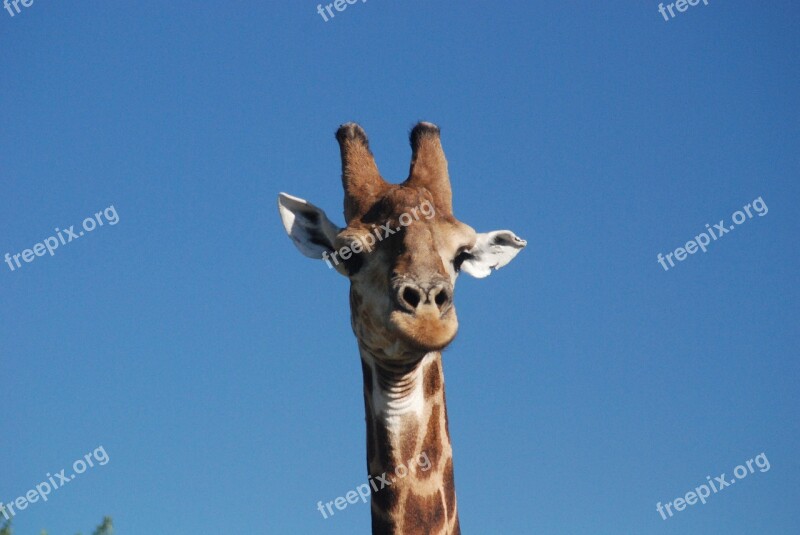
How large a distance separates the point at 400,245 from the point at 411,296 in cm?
48

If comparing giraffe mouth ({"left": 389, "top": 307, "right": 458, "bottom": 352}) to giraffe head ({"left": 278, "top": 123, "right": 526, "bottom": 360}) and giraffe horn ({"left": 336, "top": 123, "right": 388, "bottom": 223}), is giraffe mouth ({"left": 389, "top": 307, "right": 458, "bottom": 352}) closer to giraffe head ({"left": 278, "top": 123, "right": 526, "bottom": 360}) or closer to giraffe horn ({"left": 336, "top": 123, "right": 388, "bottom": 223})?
giraffe head ({"left": 278, "top": 123, "right": 526, "bottom": 360})

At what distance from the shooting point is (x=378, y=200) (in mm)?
7465

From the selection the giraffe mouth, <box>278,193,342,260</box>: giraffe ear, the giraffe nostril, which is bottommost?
the giraffe mouth

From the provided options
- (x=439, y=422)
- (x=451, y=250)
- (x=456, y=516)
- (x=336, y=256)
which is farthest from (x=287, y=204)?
(x=456, y=516)

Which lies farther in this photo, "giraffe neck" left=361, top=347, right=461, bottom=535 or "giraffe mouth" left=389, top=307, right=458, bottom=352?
"giraffe neck" left=361, top=347, right=461, bottom=535

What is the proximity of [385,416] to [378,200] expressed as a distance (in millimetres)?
1401

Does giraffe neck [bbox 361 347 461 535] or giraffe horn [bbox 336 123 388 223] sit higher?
giraffe horn [bbox 336 123 388 223]

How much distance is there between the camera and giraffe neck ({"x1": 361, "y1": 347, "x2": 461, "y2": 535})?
697 centimetres

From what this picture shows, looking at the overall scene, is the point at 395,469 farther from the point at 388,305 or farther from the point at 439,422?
the point at 388,305

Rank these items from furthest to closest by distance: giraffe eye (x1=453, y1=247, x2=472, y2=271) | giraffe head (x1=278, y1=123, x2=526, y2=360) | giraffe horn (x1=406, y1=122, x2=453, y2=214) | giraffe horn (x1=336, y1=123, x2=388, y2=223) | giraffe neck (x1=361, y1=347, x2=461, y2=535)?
1. giraffe horn (x1=406, y1=122, x2=453, y2=214)
2. giraffe horn (x1=336, y1=123, x2=388, y2=223)
3. giraffe eye (x1=453, y1=247, x2=472, y2=271)
4. giraffe neck (x1=361, y1=347, x2=461, y2=535)
5. giraffe head (x1=278, y1=123, x2=526, y2=360)

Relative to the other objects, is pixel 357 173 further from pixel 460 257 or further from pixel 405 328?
pixel 405 328

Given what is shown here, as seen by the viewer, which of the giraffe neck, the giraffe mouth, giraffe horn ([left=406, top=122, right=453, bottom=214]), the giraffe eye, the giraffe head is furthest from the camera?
giraffe horn ([left=406, top=122, right=453, bottom=214])

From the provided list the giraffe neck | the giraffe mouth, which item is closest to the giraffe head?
the giraffe mouth

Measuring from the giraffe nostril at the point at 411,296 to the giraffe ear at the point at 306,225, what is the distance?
1.37 m
